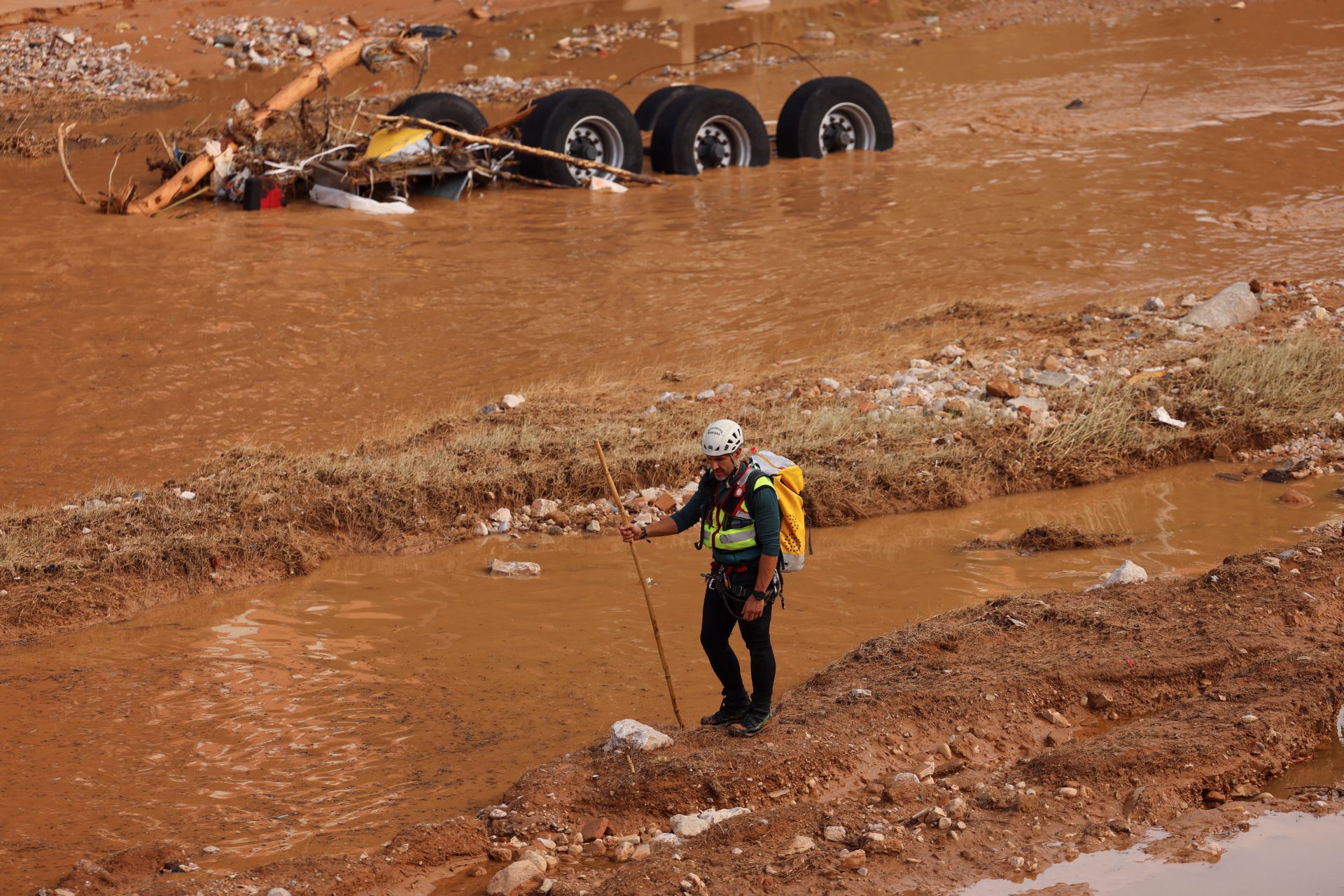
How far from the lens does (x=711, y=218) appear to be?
1508 centimetres

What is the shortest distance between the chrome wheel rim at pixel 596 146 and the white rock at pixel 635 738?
12000 mm

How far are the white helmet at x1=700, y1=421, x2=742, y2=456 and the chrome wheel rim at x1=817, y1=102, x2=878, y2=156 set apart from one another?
13.1 m

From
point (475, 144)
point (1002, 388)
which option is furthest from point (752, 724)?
point (475, 144)

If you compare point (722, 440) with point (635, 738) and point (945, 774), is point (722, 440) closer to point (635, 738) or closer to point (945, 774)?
point (635, 738)

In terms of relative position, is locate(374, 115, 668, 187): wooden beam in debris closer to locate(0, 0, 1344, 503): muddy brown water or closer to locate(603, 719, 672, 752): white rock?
locate(0, 0, 1344, 503): muddy brown water

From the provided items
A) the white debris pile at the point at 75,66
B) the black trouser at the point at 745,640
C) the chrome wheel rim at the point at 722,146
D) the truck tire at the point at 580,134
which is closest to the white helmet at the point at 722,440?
the black trouser at the point at 745,640

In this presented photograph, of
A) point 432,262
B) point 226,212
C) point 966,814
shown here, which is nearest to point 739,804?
point 966,814

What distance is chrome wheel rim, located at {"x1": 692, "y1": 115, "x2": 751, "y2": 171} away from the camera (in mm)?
17062

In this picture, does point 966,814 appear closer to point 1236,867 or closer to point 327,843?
point 1236,867

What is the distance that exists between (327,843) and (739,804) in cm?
154

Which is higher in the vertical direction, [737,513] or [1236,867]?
[737,513]

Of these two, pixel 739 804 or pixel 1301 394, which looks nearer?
pixel 739 804

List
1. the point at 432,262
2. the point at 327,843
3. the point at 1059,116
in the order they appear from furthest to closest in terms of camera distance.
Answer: the point at 1059,116
the point at 432,262
the point at 327,843

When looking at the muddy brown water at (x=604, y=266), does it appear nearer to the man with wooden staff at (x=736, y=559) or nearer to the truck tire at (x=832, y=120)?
the truck tire at (x=832, y=120)
